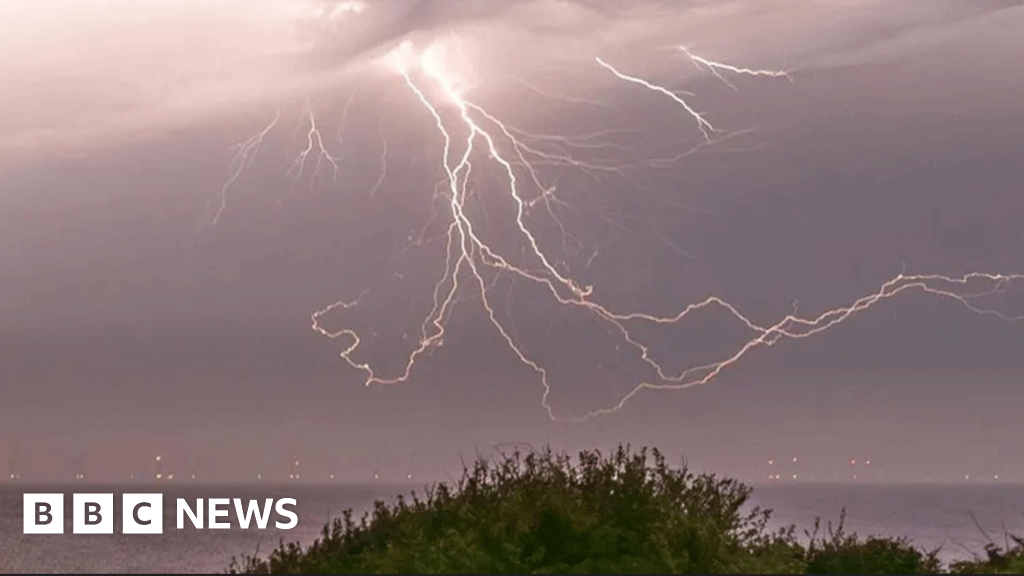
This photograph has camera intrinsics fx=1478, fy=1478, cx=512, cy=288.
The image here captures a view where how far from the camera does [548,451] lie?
1673cm

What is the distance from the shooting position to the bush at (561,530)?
560 inches

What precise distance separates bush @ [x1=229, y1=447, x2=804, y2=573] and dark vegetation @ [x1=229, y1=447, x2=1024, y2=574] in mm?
14

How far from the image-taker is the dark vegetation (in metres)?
14.2

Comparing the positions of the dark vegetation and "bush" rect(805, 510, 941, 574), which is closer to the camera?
the dark vegetation

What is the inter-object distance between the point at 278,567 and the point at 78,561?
51964 mm

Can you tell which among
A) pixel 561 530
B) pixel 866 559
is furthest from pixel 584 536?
pixel 866 559

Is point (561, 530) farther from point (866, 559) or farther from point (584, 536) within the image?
point (866, 559)

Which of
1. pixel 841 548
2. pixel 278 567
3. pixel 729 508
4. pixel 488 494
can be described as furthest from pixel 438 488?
pixel 841 548

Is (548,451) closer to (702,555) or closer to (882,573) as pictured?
(702,555)

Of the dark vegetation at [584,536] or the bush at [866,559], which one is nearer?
the dark vegetation at [584,536]

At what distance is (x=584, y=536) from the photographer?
14.7 meters

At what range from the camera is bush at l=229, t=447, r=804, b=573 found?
560 inches

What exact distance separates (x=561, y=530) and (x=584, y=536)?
0.81 feet

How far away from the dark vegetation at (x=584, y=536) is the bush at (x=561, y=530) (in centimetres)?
1
